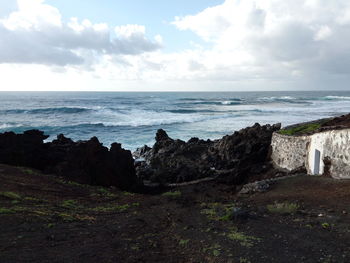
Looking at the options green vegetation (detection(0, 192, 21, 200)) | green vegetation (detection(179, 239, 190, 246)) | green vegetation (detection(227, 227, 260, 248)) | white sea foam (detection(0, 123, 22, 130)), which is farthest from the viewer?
white sea foam (detection(0, 123, 22, 130))

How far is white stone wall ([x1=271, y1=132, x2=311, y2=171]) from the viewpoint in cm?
1536

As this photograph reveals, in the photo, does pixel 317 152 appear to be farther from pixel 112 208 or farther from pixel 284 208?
pixel 112 208

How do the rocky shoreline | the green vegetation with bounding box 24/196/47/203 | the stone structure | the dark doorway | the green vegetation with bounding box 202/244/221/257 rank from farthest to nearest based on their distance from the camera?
1. the rocky shoreline
2. the dark doorway
3. the stone structure
4. the green vegetation with bounding box 24/196/47/203
5. the green vegetation with bounding box 202/244/221/257

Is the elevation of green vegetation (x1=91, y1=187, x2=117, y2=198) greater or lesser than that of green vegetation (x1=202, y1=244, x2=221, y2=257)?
lesser

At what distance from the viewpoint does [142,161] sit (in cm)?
2394

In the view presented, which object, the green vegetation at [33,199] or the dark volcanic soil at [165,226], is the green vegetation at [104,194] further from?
the green vegetation at [33,199]

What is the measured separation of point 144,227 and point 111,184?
827 cm

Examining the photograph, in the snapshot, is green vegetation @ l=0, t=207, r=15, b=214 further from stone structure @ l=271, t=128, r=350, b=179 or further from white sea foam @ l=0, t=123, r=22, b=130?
white sea foam @ l=0, t=123, r=22, b=130

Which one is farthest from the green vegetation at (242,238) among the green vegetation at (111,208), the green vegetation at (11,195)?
the green vegetation at (11,195)

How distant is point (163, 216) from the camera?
9406 mm

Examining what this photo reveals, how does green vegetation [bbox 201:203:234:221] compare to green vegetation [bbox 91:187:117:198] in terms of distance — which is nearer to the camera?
green vegetation [bbox 201:203:234:221]

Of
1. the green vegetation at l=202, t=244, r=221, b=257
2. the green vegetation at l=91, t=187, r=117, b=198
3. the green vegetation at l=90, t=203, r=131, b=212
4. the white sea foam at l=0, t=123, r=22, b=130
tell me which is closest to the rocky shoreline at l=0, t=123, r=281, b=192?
the green vegetation at l=91, t=187, r=117, b=198

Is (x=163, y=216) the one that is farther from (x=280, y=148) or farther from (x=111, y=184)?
(x=280, y=148)

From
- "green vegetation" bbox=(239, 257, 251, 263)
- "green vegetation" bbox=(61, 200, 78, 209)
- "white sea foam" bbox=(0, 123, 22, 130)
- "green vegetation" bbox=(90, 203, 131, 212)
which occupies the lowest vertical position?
"white sea foam" bbox=(0, 123, 22, 130)
